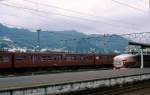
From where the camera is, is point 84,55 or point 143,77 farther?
point 84,55

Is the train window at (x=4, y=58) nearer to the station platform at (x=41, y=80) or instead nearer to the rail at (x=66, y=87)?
the station platform at (x=41, y=80)

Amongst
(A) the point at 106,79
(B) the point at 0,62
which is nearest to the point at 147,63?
(B) the point at 0,62

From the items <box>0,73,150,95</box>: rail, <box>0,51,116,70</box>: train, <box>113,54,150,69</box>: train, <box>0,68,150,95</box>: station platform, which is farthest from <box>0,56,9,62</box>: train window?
<box>0,73,150,95</box>: rail

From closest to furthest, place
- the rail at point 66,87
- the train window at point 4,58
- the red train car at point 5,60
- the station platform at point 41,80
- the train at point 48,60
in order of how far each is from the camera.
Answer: the rail at point 66,87
the station platform at point 41,80
the train window at point 4,58
the red train car at point 5,60
the train at point 48,60

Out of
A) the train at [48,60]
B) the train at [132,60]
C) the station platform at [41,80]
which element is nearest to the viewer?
the station platform at [41,80]

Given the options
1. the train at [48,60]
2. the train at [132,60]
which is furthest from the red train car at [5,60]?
the train at [132,60]

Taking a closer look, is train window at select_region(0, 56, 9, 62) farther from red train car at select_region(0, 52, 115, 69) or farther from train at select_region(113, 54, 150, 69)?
train at select_region(113, 54, 150, 69)

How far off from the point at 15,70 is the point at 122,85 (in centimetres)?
1834

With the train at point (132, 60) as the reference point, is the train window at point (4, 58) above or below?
above

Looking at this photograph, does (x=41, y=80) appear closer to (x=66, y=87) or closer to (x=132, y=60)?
(x=66, y=87)

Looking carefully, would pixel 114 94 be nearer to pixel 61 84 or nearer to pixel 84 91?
pixel 84 91

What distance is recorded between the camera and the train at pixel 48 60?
38812mm

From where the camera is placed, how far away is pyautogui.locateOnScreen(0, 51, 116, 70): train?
38.8 meters

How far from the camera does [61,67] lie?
156 feet
